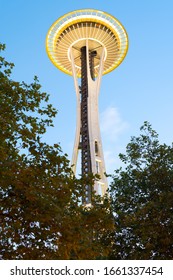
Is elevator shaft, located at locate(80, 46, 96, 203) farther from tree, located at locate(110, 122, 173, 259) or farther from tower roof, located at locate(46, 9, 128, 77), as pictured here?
tree, located at locate(110, 122, 173, 259)

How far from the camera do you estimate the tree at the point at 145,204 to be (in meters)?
19.8

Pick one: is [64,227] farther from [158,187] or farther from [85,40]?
[85,40]

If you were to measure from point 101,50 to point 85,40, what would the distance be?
3.70 metres

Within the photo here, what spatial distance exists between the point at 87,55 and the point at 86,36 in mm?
5190

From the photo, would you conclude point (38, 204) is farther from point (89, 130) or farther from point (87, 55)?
point (87, 55)

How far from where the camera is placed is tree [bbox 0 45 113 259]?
1239 cm

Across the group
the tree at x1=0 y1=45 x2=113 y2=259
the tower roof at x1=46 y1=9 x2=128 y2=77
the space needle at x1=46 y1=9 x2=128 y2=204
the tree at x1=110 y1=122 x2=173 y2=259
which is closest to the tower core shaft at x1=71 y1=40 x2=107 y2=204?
the space needle at x1=46 y1=9 x2=128 y2=204

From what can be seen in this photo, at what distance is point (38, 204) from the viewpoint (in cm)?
1241

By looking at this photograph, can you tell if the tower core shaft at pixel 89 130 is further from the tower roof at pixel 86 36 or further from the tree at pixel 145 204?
the tree at pixel 145 204

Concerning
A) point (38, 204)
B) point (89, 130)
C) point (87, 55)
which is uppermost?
point (87, 55)

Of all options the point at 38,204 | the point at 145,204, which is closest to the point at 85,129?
the point at 145,204

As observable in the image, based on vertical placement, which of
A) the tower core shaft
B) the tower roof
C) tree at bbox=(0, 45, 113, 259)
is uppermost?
the tower roof

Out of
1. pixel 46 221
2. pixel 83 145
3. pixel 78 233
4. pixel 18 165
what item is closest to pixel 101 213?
pixel 78 233

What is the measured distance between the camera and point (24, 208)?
503 inches
